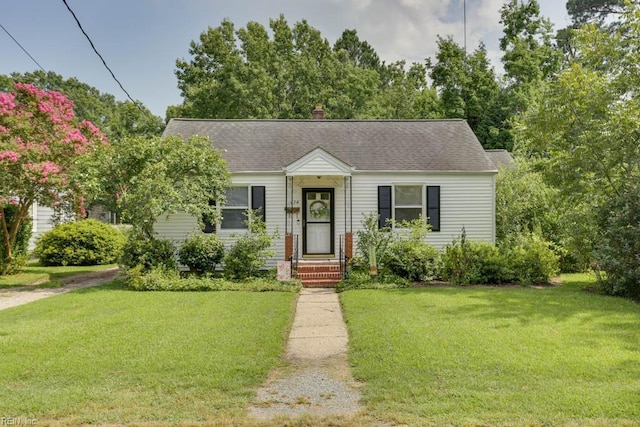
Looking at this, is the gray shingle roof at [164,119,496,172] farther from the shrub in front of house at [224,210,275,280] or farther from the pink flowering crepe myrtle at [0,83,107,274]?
the pink flowering crepe myrtle at [0,83,107,274]

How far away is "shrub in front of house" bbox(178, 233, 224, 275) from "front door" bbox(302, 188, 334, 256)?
2919mm

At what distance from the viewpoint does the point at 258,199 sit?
13500 millimetres

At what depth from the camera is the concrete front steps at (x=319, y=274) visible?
12.0m

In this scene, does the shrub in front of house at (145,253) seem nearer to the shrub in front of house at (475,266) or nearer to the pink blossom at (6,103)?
the pink blossom at (6,103)

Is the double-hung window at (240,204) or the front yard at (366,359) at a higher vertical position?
the double-hung window at (240,204)

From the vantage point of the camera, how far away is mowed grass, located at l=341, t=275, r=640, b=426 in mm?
3955

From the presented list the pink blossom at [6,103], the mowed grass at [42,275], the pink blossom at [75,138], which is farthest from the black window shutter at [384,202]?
the pink blossom at [6,103]

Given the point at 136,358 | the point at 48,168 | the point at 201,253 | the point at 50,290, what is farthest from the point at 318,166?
the point at 136,358

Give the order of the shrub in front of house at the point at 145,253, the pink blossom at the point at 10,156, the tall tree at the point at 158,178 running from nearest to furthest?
the pink blossom at the point at 10,156
the tall tree at the point at 158,178
the shrub in front of house at the point at 145,253

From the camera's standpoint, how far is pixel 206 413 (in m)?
3.93

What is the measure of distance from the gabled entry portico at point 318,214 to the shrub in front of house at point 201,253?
89.8 inches

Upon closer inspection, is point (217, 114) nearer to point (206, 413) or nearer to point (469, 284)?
point (469, 284)

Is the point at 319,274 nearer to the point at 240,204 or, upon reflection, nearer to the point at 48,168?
the point at 240,204

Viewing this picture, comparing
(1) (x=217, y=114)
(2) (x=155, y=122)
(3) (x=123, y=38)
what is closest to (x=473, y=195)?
(3) (x=123, y=38)
